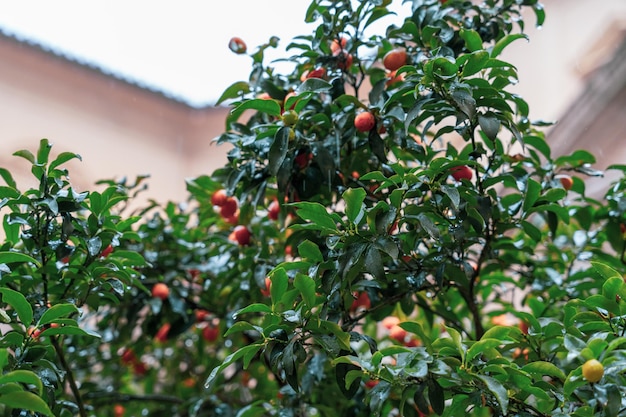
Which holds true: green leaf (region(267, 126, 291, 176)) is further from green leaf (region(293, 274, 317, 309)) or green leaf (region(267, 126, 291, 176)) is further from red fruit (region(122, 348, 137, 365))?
red fruit (region(122, 348, 137, 365))

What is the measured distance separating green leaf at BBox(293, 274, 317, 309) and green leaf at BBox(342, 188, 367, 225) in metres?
Answer: 0.09

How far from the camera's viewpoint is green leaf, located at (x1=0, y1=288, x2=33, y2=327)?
81cm

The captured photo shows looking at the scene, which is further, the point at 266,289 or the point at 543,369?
the point at 266,289

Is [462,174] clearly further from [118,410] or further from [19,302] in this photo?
[118,410]

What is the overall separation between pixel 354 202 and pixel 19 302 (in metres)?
0.40

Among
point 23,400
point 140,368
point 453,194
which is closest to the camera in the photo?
point 23,400

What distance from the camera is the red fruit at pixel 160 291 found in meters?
1.40

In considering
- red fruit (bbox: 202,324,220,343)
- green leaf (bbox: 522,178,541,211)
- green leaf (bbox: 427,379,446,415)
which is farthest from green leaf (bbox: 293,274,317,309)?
red fruit (bbox: 202,324,220,343)

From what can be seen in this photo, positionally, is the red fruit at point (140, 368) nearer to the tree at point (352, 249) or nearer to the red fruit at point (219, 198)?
the tree at point (352, 249)

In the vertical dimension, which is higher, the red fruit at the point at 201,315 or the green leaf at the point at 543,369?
the green leaf at the point at 543,369

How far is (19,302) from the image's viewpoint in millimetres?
822

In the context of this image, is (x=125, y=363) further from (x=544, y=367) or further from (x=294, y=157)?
(x=544, y=367)

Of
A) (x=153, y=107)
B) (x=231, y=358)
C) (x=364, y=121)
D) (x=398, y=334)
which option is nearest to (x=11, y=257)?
(x=231, y=358)

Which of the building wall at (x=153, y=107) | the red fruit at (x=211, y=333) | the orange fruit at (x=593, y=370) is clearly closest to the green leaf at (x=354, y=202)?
the orange fruit at (x=593, y=370)
